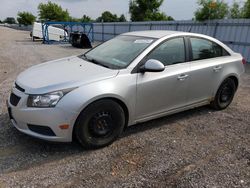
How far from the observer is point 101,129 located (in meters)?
3.42

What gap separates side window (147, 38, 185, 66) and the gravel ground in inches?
43.0

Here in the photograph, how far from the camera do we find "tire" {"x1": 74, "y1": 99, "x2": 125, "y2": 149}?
3.21 meters

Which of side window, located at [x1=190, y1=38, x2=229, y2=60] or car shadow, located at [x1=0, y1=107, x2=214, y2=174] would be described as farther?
side window, located at [x1=190, y1=38, x2=229, y2=60]

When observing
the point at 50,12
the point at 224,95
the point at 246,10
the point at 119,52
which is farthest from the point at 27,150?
the point at 50,12

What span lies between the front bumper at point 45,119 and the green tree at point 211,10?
12.7 metres

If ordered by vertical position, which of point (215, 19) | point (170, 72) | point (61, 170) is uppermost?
point (215, 19)

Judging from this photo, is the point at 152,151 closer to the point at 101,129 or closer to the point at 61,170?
the point at 101,129

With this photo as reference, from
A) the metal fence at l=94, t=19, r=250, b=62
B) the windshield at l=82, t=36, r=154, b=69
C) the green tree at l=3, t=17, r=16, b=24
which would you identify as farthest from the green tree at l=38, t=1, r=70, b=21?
the green tree at l=3, t=17, r=16, b=24

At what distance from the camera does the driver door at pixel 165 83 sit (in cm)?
367

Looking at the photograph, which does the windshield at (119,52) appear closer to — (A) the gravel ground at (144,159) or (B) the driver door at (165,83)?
(B) the driver door at (165,83)

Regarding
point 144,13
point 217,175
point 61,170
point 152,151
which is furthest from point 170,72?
point 144,13

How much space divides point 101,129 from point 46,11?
5382 centimetres

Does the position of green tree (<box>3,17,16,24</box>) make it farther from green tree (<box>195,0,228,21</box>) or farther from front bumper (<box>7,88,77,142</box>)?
front bumper (<box>7,88,77,142</box>)

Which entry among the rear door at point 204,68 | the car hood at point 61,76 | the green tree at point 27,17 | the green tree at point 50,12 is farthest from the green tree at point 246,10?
the green tree at point 27,17
